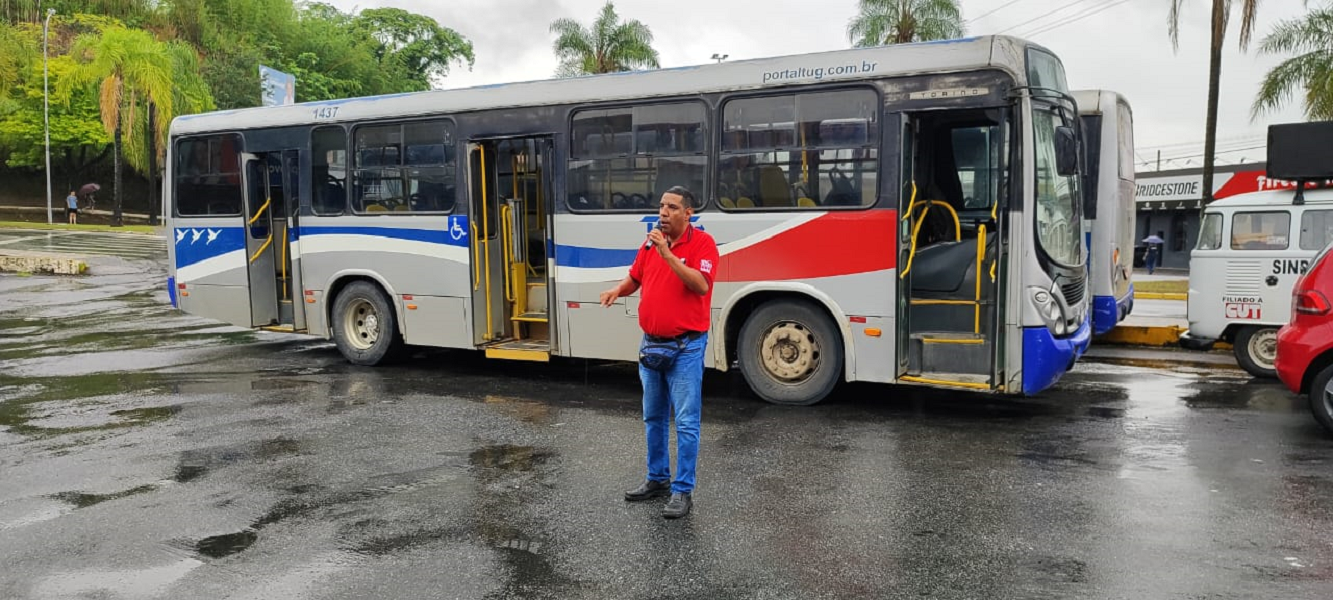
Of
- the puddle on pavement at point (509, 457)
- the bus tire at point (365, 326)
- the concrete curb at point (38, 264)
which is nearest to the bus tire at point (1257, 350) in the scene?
the puddle on pavement at point (509, 457)

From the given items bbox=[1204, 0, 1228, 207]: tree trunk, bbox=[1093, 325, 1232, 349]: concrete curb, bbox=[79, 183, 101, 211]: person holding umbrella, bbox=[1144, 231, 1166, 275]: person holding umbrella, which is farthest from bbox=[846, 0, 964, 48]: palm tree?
bbox=[79, 183, 101, 211]: person holding umbrella

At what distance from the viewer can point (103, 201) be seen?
2203 inches

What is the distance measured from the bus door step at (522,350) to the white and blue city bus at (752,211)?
29mm

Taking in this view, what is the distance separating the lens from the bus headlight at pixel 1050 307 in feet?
25.2

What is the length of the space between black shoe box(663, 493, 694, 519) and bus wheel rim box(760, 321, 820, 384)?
3.30 metres

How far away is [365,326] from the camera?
11273mm

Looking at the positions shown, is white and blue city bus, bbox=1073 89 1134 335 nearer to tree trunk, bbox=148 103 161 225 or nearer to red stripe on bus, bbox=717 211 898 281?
red stripe on bus, bbox=717 211 898 281

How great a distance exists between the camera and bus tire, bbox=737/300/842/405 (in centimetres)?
848

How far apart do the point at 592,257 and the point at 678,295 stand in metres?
4.22

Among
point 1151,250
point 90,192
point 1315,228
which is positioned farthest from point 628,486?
point 90,192

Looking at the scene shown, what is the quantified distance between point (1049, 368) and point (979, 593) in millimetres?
3846

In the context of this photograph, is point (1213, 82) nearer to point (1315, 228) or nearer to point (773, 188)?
point (1315, 228)

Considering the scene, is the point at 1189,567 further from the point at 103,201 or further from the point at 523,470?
the point at 103,201

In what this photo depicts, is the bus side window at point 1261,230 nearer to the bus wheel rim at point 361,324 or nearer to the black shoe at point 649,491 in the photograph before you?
the black shoe at point 649,491
